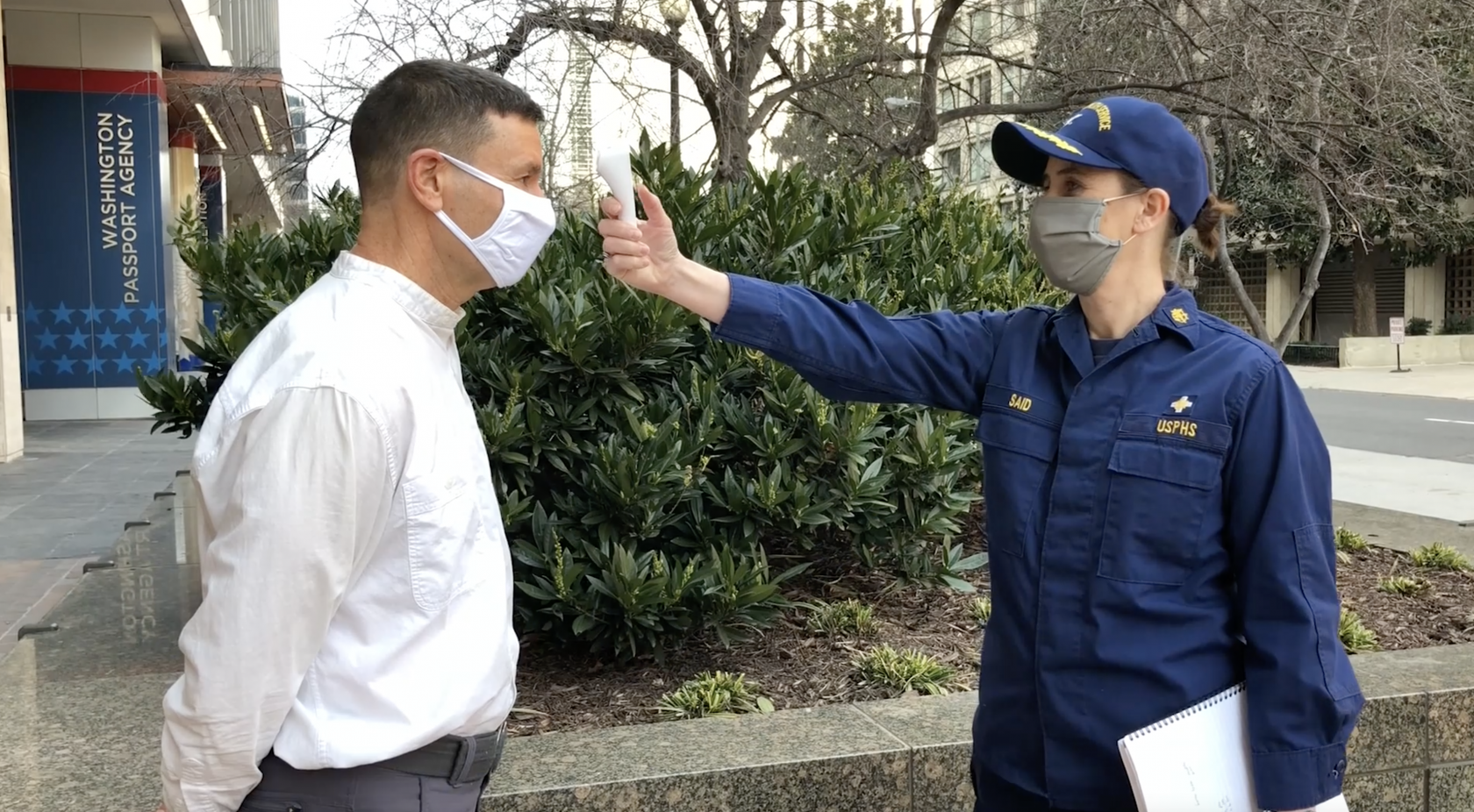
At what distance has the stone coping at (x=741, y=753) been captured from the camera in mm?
3141

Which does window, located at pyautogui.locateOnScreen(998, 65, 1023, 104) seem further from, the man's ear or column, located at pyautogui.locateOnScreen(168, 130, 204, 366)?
column, located at pyautogui.locateOnScreen(168, 130, 204, 366)

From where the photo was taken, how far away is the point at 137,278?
1678cm

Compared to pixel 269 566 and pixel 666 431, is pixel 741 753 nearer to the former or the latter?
pixel 666 431

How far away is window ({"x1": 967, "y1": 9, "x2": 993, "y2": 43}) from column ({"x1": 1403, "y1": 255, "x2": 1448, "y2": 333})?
3296 centimetres

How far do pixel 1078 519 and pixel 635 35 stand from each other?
5.72 meters

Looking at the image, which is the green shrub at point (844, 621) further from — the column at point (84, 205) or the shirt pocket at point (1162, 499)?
the column at point (84, 205)

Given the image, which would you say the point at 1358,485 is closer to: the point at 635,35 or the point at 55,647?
the point at 635,35

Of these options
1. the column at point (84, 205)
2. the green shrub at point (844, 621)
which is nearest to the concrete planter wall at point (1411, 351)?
the column at point (84, 205)

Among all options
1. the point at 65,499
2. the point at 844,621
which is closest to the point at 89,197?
the point at 65,499

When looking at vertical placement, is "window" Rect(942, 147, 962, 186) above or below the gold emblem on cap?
above

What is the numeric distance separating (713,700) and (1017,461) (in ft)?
6.84

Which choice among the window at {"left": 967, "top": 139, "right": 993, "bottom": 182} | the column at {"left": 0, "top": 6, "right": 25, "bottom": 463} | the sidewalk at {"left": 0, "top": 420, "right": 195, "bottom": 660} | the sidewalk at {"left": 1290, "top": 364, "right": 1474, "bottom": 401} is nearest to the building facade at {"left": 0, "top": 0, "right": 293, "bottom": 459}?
the sidewalk at {"left": 0, "top": 420, "right": 195, "bottom": 660}

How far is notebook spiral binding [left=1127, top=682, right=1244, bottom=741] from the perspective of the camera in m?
1.89

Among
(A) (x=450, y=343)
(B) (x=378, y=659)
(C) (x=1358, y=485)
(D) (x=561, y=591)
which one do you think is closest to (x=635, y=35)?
(D) (x=561, y=591)
